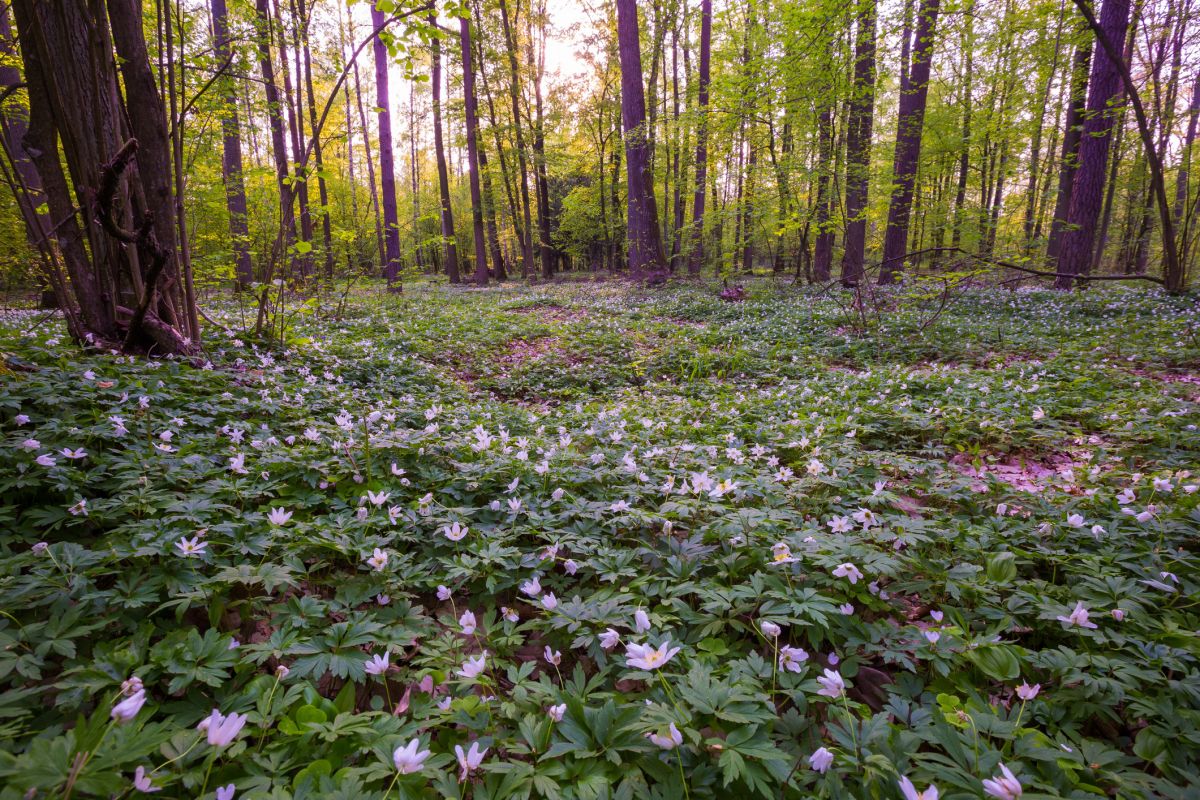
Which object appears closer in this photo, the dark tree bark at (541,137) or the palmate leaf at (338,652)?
the palmate leaf at (338,652)

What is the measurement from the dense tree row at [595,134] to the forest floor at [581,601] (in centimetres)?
184

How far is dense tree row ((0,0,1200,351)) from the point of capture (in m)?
4.61

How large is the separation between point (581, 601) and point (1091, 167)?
50.1 ft

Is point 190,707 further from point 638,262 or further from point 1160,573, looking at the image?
point 638,262

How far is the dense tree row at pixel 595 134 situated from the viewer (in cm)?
461

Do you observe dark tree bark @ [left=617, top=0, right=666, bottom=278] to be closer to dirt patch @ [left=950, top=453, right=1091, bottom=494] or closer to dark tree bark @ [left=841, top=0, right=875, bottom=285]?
dark tree bark @ [left=841, top=0, right=875, bottom=285]

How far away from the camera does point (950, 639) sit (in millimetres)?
1919

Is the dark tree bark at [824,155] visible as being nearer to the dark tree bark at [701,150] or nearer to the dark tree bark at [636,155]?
the dark tree bark at [701,150]

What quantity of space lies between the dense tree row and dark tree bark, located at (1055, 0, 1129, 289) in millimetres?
57

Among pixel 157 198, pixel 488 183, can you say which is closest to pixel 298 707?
pixel 157 198

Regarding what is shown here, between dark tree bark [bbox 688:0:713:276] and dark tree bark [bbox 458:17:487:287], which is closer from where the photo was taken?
dark tree bark [bbox 688:0:713:276]

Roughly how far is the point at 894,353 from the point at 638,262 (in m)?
10.7

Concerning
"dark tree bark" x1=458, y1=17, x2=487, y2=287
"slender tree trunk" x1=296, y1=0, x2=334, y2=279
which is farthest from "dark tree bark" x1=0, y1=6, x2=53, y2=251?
"dark tree bark" x1=458, y1=17, x2=487, y2=287

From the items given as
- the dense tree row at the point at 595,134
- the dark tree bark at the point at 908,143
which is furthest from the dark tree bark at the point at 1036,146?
the dark tree bark at the point at 908,143
